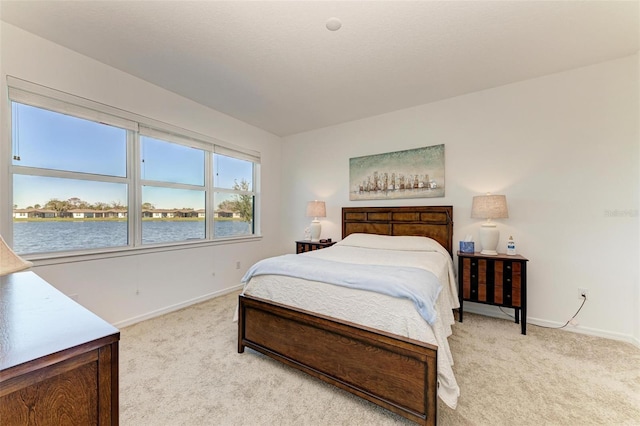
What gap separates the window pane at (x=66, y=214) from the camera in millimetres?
2225

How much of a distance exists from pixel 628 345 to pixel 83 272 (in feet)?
16.8

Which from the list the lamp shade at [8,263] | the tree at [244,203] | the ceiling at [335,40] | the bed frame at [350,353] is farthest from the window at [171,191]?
the bed frame at [350,353]

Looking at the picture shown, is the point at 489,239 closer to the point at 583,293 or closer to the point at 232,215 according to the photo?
the point at 583,293

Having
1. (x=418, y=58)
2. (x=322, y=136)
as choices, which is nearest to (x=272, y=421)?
(x=418, y=58)

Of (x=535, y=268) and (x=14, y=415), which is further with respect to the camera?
(x=535, y=268)

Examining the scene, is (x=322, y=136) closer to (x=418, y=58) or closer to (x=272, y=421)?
(x=418, y=58)

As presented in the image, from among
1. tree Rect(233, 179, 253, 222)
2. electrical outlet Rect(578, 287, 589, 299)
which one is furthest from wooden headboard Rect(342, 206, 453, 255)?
tree Rect(233, 179, 253, 222)

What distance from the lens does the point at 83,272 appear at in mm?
2451

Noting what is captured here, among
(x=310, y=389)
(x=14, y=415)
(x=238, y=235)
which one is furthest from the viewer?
(x=238, y=235)

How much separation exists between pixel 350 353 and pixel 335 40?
243 centimetres

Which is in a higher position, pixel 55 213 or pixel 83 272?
pixel 55 213

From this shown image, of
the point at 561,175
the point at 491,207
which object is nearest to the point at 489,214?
the point at 491,207

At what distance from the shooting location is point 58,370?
607 millimetres

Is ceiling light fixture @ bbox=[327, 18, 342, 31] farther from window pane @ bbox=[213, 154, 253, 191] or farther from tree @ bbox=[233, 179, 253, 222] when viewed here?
tree @ bbox=[233, 179, 253, 222]
